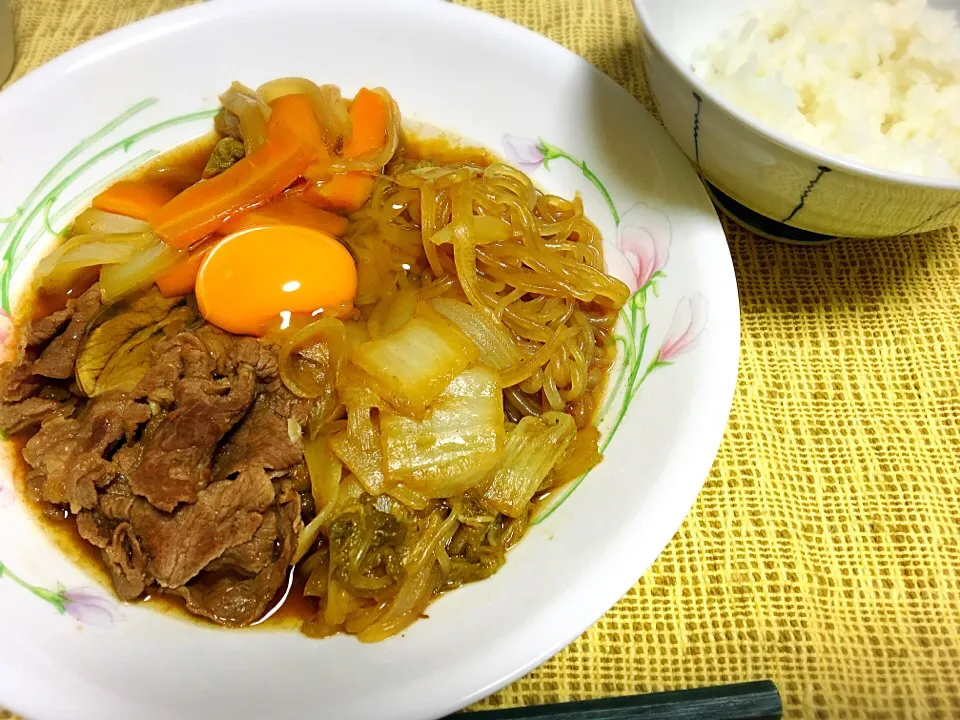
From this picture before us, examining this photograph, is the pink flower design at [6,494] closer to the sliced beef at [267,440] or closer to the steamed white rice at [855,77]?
the sliced beef at [267,440]

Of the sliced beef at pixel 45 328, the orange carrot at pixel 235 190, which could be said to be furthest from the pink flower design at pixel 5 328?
the orange carrot at pixel 235 190

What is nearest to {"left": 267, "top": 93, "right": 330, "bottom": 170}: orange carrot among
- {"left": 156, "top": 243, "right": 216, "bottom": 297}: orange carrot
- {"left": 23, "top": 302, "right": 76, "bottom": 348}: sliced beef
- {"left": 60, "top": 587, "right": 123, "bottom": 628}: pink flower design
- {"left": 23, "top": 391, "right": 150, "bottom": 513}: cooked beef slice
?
{"left": 156, "top": 243, "right": 216, "bottom": 297}: orange carrot

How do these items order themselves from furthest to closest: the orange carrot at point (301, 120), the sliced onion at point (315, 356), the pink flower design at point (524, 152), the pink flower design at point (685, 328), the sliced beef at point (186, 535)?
the pink flower design at point (524, 152), the orange carrot at point (301, 120), the sliced onion at point (315, 356), the pink flower design at point (685, 328), the sliced beef at point (186, 535)

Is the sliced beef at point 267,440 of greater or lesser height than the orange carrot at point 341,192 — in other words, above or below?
below

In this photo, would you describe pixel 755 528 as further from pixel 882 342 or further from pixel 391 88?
pixel 391 88

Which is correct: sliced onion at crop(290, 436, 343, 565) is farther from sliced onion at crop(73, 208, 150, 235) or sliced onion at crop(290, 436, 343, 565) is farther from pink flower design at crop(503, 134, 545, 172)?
pink flower design at crop(503, 134, 545, 172)

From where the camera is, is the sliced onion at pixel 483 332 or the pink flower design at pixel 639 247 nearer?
the sliced onion at pixel 483 332

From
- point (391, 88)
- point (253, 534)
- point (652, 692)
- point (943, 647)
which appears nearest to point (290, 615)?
point (253, 534)
